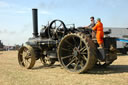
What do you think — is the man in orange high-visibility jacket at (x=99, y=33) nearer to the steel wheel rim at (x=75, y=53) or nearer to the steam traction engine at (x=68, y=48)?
the steam traction engine at (x=68, y=48)

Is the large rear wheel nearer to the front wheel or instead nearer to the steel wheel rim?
the steel wheel rim

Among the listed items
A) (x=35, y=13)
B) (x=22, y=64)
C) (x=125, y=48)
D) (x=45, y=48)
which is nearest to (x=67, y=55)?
(x=45, y=48)

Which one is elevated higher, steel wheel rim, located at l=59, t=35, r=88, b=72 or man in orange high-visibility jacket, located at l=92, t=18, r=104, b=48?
man in orange high-visibility jacket, located at l=92, t=18, r=104, b=48

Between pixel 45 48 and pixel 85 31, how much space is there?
8.50ft

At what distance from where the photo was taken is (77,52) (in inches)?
288

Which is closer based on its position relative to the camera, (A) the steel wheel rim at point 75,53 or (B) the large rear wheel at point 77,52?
(B) the large rear wheel at point 77,52

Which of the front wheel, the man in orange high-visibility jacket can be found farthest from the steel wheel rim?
the front wheel

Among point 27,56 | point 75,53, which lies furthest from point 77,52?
point 27,56

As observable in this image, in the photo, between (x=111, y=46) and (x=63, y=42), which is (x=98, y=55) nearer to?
(x=111, y=46)

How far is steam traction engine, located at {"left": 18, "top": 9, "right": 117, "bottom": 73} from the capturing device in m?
6.82

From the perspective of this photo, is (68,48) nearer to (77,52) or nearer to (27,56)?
(77,52)

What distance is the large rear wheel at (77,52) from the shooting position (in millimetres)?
6613

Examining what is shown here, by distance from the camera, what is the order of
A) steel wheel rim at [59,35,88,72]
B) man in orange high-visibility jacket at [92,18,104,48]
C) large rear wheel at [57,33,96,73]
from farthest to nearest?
1. steel wheel rim at [59,35,88,72]
2. man in orange high-visibility jacket at [92,18,104,48]
3. large rear wheel at [57,33,96,73]

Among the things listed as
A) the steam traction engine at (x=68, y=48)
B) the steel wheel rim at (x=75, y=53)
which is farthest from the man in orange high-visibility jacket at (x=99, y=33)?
the steel wheel rim at (x=75, y=53)
